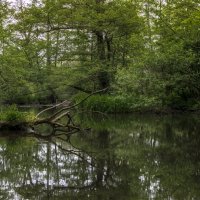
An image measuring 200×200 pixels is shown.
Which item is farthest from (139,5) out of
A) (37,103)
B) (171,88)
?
(37,103)

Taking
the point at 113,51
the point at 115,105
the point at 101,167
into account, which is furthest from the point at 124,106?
the point at 101,167

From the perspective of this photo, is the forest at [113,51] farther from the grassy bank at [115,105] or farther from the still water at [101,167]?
the still water at [101,167]

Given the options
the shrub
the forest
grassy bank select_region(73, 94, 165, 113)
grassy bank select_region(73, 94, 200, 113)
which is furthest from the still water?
grassy bank select_region(73, 94, 200, 113)

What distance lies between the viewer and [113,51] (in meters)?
30.6

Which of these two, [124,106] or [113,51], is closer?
[124,106]

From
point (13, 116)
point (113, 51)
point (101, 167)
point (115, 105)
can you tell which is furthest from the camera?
point (113, 51)

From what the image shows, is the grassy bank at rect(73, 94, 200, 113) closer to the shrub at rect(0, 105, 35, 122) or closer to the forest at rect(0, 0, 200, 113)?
the forest at rect(0, 0, 200, 113)

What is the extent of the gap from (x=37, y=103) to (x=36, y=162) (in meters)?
31.0

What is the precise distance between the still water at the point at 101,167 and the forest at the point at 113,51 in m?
9.54

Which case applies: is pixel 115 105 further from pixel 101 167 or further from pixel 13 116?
pixel 101 167

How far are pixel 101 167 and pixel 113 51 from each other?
→ 22464 millimetres

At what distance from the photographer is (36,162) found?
963 cm

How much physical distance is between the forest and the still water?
9.54 m

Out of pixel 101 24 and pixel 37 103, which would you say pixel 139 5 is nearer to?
pixel 101 24
